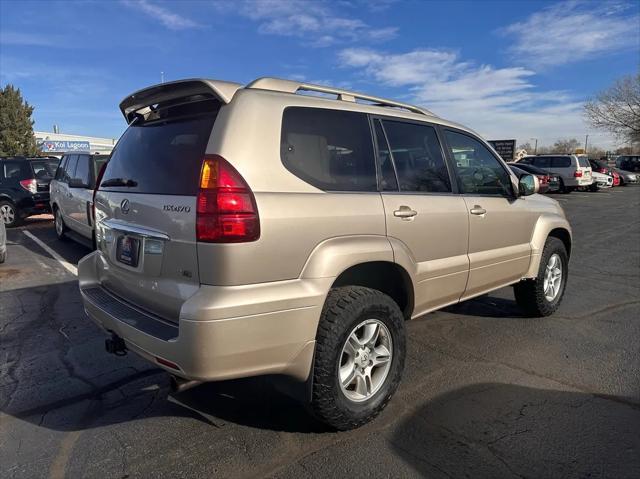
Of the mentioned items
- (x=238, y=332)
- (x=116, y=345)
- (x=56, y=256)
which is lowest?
(x=56, y=256)

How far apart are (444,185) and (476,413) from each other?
1.69 metres

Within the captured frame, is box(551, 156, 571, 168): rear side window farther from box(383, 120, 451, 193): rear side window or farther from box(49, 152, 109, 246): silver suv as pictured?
box(383, 120, 451, 193): rear side window

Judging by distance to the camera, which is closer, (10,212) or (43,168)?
(10,212)

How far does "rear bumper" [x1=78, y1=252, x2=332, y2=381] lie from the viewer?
2.32 metres

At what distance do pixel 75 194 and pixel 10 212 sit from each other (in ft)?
16.4

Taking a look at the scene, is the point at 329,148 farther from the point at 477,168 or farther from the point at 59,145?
the point at 59,145

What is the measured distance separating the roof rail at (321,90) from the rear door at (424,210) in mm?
209

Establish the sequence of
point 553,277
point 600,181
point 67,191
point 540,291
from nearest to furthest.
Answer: point 540,291 → point 553,277 → point 67,191 → point 600,181

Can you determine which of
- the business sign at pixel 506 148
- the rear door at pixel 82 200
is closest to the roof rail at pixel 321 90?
the rear door at pixel 82 200

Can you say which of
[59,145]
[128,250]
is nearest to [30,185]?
[128,250]

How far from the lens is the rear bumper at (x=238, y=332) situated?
2.32 metres

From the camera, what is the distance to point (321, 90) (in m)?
3.12

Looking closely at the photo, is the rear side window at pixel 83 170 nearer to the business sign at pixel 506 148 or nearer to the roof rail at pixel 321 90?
the roof rail at pixel 321 90

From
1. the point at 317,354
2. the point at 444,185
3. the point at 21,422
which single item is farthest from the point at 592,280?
the point at 21,422
